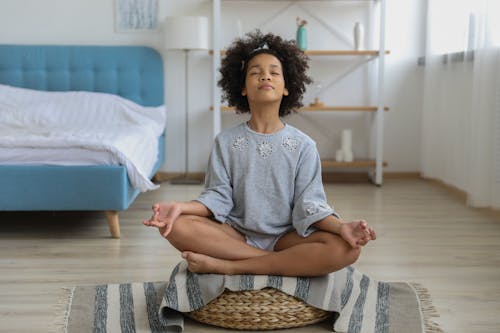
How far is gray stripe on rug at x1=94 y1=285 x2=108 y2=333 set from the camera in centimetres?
198

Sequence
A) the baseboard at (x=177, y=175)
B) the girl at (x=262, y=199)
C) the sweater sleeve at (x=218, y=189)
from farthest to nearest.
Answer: the baseboard at (x=177, y=175), the sweater sleeve at (x=218, y=189), the girl at (x=262, y=199)

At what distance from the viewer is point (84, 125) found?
4.36 m

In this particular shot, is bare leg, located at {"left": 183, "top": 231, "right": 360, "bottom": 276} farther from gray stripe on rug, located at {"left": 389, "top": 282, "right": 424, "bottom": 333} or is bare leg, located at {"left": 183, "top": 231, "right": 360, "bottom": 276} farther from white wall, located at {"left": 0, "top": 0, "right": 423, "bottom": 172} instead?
white wall, located at {"left": 0, "top": 0, "right": 423, "bottom": 172}

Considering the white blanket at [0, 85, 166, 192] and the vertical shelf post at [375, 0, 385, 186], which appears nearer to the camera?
the white blanket at [0, 85, 166, 192]

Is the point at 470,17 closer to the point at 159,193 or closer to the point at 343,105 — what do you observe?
the point at 343,105

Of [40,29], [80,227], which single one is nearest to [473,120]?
[80,227]

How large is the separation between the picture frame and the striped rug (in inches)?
121

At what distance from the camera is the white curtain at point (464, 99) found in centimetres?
365

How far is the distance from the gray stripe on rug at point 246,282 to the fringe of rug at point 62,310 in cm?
50

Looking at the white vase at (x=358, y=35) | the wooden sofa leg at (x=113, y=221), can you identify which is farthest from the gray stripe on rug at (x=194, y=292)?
the white vase at (x=358, y=35)

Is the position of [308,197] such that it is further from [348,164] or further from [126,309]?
[348,164]

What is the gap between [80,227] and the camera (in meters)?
3.43

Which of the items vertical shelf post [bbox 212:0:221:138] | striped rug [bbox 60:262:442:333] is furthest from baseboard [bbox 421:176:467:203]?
striped rug [bbox 60:262:442:333]

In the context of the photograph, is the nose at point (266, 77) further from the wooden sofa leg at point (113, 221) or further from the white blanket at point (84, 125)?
the wooden sofa leg at point (113, 221)
